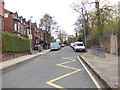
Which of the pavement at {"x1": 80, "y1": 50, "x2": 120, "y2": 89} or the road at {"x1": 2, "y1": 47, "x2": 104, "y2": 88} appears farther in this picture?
the road at {"x1": 2, "y1": 47, "x2": 104, "y2": 88}

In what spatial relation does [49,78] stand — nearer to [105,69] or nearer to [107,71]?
[107,71]

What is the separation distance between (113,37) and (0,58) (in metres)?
13.2

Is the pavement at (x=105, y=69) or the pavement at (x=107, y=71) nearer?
the pavement at (x=107, y=71)

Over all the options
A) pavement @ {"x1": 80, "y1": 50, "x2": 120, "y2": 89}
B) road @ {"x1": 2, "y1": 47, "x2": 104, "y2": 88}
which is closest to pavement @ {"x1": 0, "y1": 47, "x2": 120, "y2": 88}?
pavement @ {"x1": 80, "y1": 50, "x2": 120, "y2": 89}

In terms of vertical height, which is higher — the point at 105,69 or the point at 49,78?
the point at 105,69

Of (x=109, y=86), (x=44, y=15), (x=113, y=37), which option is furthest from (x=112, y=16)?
(x=44, y=15)

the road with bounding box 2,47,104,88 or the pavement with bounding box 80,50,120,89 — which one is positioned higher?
the pavement with bounding box 80,50,120,89

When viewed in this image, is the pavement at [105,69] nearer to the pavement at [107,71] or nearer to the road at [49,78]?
the pavement at [107,71]

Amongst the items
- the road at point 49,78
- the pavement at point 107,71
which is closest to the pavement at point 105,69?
the pavement at point 107,71

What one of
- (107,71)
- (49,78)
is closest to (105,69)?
(107,71)

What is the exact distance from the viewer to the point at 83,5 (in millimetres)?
38188

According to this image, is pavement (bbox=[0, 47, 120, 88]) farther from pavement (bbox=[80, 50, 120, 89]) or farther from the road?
the road

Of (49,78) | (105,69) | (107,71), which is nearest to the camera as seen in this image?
(49,78)

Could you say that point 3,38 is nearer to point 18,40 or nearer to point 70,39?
point 18,40
